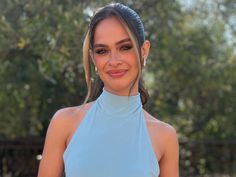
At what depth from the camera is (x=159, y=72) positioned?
7.77 m

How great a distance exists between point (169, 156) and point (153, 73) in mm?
5434

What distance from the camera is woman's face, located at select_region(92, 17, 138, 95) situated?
212cm

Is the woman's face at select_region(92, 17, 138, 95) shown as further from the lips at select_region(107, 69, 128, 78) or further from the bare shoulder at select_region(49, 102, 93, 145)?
the bare shoulder at select_region(49, 102, 93, 145)

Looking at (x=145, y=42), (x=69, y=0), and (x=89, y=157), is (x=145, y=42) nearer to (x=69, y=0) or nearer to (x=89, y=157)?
(x=89, y=157)

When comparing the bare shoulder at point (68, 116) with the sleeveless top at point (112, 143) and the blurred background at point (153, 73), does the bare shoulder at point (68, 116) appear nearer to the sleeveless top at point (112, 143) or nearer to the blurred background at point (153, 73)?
the sleeveless top at point (112, 143)

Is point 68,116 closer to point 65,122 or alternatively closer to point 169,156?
point 65,122

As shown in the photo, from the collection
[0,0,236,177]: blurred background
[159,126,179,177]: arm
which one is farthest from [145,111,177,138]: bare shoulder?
[0,0,236,177]: blurred background

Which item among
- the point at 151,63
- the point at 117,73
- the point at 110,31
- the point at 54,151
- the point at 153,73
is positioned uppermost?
the point at 110,31

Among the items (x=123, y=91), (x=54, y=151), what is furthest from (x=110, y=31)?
(x=54, y=151)

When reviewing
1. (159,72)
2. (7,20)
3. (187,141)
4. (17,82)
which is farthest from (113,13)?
(187,141)

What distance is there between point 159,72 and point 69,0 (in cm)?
271

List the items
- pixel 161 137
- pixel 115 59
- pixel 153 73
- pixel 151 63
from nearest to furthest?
pixel 115 59 < pixel 161 137 < pixel 151 63 < pixel 153 73

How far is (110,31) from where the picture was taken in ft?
7.00

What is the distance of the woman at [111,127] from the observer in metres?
2.09
